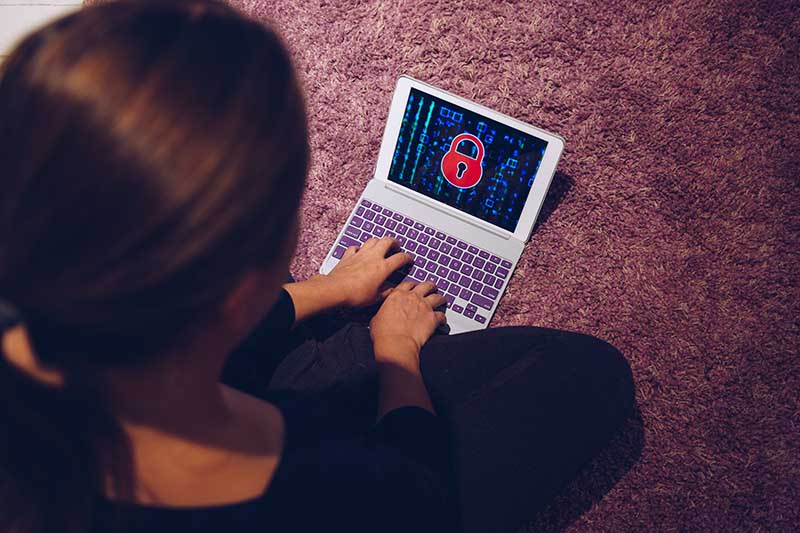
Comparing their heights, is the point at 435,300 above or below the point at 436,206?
below

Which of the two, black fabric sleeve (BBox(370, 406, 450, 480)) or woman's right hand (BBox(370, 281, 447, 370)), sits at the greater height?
woman's right hand (BBox(370, 281, 447, 370))

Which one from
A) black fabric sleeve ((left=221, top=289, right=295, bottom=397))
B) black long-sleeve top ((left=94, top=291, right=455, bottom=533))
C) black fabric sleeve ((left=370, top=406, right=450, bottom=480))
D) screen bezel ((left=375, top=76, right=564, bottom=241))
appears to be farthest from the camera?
screen bezel ((left=375, top=76, right=564, bottom=241))

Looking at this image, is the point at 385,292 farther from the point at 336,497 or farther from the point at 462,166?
the point at 336,497

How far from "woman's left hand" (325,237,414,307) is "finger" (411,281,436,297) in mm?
56

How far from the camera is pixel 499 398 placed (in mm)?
922

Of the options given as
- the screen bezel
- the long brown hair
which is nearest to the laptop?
the screen bezel

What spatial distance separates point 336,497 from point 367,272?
1.65 ft

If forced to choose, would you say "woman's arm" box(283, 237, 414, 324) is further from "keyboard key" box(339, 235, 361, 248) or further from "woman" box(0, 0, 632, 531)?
"woman" box(0, 0, 632, 531)

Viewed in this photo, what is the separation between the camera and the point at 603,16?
1.31 meters

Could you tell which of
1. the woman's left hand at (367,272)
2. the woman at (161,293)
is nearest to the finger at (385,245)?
the woman's left hand at (367,272)

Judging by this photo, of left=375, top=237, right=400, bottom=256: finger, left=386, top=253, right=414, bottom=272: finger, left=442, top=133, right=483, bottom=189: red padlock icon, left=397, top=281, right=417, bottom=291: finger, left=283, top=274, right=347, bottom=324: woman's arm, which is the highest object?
left=442, top=133, right=483, bottom=189: red padlock icon

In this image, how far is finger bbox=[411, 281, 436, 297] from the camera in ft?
3.50

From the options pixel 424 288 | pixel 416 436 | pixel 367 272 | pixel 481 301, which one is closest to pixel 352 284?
pixel 367 272

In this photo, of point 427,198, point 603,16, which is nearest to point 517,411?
point 427,198
